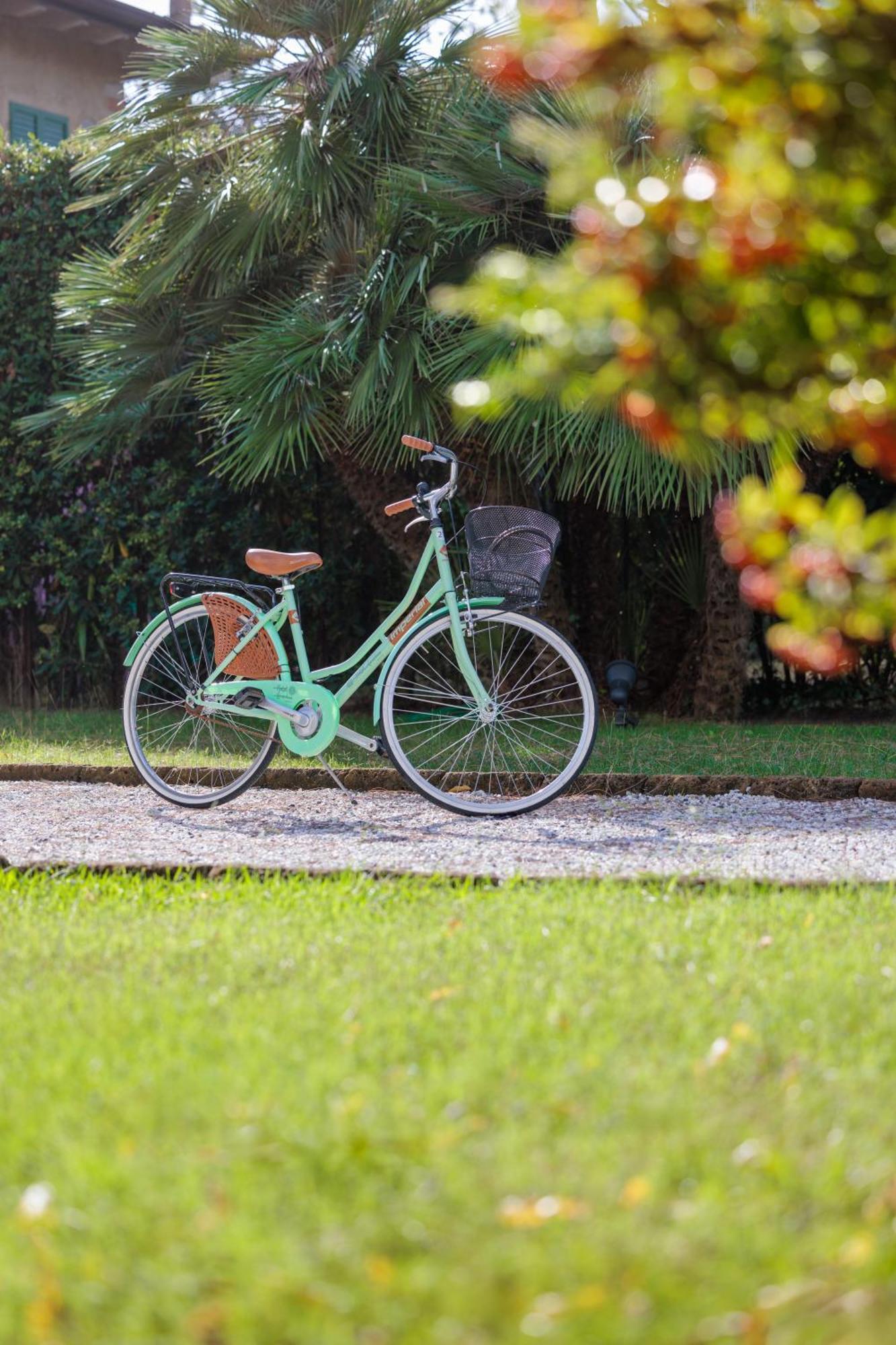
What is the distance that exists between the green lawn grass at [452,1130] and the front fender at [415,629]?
1.89m

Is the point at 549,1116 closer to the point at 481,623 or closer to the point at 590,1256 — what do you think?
the point at 590,1256

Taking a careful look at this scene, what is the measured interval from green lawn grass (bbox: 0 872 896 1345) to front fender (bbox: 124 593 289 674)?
211cm

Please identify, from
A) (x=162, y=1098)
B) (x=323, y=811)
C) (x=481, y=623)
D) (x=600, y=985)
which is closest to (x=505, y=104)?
(x=481, y=623)

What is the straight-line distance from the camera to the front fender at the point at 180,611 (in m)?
5.54

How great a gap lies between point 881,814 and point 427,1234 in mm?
3900

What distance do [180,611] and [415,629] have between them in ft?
3.32

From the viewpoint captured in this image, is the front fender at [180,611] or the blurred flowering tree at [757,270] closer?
the blurred flowering tree at [757,270]

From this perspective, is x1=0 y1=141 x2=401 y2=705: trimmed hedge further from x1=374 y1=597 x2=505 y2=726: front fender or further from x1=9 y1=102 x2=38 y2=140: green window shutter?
x1=9 y1=102 x2=38 y2=140: green window shutter

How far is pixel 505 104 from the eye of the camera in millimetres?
7102

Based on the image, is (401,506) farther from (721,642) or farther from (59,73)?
(59,73)

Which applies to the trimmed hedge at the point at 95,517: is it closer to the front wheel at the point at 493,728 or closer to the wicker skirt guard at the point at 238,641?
the front wheel at the point at 493,728

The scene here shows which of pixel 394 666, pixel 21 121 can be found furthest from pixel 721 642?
pixel 21 121

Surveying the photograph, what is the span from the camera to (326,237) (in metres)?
7.71

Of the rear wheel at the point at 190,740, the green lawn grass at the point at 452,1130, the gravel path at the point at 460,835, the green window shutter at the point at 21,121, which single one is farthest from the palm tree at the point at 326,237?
the green window shutter at the point at 21,121
